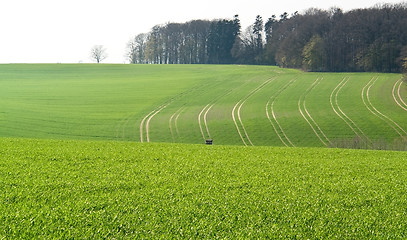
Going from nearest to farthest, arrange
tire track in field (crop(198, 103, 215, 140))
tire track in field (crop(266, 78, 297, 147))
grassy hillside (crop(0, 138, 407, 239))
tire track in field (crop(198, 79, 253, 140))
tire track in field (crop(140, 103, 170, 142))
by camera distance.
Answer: grassy hillside (crop(0, 138, 407, 239))
tire track in field (crop(266, 78, 297, 147))
tire track in field (crop(140, 103, 170, 142))
tire track in field (crop(198, 103, 215, 140))
tire track in field (crop(198, 79, 253, 140))

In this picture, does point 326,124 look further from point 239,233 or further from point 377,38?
point 377,38

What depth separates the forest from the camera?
235ft

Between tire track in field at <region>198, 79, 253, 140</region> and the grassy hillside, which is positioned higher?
the grassy hillside

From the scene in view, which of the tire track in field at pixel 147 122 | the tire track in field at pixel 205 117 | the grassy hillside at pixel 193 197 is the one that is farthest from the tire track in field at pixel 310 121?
the grassy hillside at pixel 193 197

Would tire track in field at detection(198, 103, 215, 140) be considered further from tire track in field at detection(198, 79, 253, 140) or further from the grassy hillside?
the grassy hillside

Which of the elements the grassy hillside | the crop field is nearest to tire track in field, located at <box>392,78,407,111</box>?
the crop field

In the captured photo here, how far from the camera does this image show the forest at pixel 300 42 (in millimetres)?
71500

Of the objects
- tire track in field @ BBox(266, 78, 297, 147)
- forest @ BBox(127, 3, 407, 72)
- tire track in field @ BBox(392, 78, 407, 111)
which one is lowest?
tire track in field @ BBox(266, 78, 297, 147)

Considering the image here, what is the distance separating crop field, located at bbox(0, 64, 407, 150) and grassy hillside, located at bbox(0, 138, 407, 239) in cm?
2087

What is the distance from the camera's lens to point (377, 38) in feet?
237

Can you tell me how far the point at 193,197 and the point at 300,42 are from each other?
263ft

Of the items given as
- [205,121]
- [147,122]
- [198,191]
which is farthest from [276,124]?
[198,191]

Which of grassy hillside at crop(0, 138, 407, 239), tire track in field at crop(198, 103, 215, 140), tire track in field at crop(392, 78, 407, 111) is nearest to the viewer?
grassy hillside at crop(0, 138, 407, 239)

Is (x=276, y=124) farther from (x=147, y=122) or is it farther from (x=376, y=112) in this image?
(x=147, y=122)
